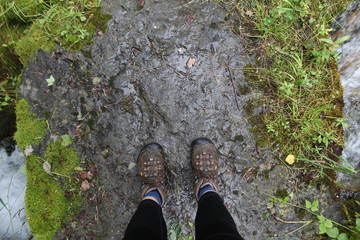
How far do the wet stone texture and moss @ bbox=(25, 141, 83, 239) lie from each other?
140 mm

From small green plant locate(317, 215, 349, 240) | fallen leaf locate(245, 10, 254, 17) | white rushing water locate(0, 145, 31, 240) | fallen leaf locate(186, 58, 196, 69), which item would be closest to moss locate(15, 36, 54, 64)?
white rushing water locate(0, 145, 31, 240)

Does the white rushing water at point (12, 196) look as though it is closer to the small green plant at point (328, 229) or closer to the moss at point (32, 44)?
the moss at point (32, 44)

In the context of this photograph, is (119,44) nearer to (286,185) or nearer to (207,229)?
(207,229)

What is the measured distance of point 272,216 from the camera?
307 centimetres

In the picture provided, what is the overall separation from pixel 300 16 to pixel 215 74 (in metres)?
1.32

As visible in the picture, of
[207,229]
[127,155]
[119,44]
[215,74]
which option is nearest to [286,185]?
[207,229]

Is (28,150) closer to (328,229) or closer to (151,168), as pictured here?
(151,168)

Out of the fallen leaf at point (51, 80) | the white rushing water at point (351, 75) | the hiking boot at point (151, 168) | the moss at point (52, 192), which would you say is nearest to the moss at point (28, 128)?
the moss at point (52, 192)

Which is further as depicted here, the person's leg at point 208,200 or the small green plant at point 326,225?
the small green plant at point 326,225

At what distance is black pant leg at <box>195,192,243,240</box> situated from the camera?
6.65 ft

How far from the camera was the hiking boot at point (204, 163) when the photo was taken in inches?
117

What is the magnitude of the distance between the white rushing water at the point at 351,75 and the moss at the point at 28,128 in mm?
3933

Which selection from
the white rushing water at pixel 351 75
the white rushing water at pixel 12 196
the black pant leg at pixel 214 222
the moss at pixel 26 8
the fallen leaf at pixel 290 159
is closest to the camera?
the black pant leg at pixel 214 222

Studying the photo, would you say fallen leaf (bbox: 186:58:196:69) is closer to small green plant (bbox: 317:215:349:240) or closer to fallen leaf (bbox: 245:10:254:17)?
fallen leaf (bbox: 245:10:254:17)
